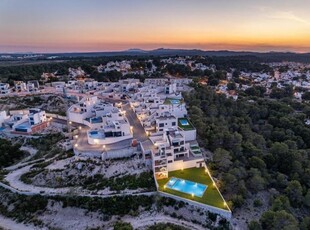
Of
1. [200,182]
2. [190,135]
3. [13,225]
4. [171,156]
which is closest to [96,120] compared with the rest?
[190,135]

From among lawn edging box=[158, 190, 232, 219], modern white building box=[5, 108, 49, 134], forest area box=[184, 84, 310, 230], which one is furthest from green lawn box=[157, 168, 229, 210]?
modern white building box=[5, 108, 49, 134]

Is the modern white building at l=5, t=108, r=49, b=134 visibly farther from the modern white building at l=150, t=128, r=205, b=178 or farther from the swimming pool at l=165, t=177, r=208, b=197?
the swimming pool at l=165, t=177, r=208, b=197

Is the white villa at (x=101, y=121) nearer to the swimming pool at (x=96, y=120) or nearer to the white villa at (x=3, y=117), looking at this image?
the swimming pool at (x=96, y=120)

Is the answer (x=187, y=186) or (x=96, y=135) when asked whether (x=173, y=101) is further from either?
(x=187, y=186)

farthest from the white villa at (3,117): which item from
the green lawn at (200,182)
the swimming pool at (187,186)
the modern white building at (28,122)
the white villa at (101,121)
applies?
the swimming pool at (187,186)

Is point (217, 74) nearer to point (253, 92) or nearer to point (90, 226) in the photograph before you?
point (253, 92)

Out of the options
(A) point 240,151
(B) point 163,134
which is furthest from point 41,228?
(A) point 240,151
